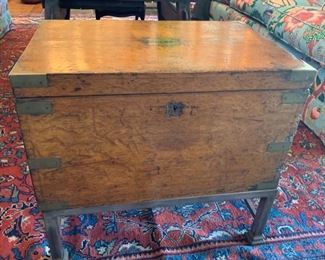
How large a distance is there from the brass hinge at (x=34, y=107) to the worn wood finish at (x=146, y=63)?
0.06ft

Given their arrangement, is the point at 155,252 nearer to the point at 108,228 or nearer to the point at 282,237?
the point at 108,228

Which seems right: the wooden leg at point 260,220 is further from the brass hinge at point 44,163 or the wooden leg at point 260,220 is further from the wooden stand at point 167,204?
the brass hinge at point 44,163

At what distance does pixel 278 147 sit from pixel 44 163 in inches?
23.4

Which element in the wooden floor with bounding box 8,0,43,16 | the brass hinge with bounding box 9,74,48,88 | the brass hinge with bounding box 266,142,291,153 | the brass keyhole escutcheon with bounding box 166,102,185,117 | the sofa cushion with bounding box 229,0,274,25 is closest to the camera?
the brass hinge with bounding box 9,74,48,88

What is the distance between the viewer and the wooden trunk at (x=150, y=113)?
675 mm

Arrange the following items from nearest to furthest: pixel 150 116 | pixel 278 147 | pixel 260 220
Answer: pixel 150 116 < pixel 278 147 < pixel 260 220

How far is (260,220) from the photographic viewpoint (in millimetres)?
955

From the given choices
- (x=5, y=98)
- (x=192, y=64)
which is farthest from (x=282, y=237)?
(x=5, y=98)

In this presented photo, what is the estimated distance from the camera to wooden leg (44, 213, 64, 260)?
80 centimetres

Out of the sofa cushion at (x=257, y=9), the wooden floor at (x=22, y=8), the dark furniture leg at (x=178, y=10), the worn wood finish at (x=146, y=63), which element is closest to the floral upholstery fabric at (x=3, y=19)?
the wooden floor at (x=22, y=8)

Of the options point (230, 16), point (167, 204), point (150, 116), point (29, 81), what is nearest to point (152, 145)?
point (150, 116)

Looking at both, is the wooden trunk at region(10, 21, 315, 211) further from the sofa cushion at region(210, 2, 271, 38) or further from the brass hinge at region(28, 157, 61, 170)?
the sofa cushion at region(210, 2, 271, 38)

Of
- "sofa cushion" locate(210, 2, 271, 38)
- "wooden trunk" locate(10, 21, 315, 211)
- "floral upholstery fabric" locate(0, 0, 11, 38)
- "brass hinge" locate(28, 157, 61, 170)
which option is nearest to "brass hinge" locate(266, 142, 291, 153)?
"wooden trunk" locate(10, 21, 315, 211)

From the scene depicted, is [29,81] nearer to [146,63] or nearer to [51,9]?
[146,63]
